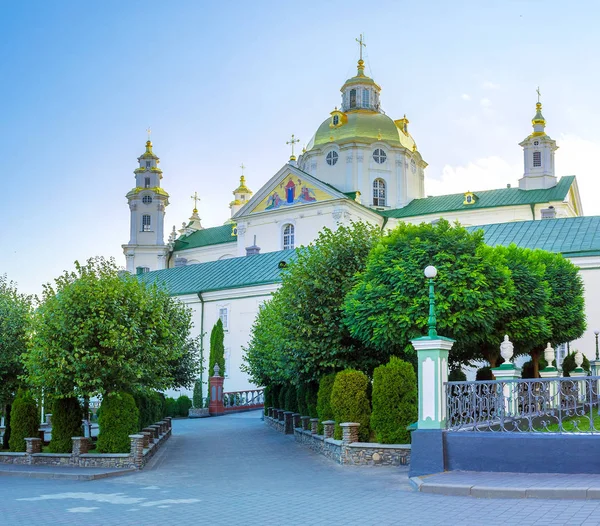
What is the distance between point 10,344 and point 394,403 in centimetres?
1221

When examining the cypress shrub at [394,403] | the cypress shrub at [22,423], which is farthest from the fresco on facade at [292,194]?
the cypress shrub at [394,403]

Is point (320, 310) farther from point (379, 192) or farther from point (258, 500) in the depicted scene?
point (379, 192)

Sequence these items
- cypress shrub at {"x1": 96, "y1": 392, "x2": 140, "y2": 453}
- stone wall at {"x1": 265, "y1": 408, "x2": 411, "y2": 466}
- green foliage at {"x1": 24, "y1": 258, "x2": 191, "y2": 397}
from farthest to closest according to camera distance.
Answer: green foliage at {"x1": 24, "y1": 258, "x2": 191, "y2": 397}
cypress shrub at {"x1": 96, "y1": 392, "x2": 140, "y2": 453}
stone wall at {"x1": 265, "y1": 408, "x2": 411, "y2": 466}

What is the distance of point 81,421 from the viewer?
19766 mm

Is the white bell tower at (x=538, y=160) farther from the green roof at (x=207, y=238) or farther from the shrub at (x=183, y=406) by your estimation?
the shrub at (x=183, y=406)

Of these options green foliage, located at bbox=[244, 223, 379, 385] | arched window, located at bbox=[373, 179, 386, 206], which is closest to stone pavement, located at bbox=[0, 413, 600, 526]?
green foliage, located at bbox=[244, 223, 379, 385]

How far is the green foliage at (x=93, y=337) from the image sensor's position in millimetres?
19047

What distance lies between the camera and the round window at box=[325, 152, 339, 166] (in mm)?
61938

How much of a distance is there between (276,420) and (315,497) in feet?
56.8

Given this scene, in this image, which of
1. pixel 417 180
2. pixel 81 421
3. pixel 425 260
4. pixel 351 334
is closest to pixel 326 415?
pixel 351 334

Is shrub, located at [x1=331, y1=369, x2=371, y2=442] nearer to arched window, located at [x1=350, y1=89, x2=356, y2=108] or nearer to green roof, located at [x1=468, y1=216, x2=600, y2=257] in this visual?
green roof, located at [x1=468, y1=216, x2=600, y2=257]

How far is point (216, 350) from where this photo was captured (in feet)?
136

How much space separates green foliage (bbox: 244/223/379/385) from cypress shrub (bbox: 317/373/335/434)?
0.66 m

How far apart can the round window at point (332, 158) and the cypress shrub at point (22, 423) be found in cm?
4430
